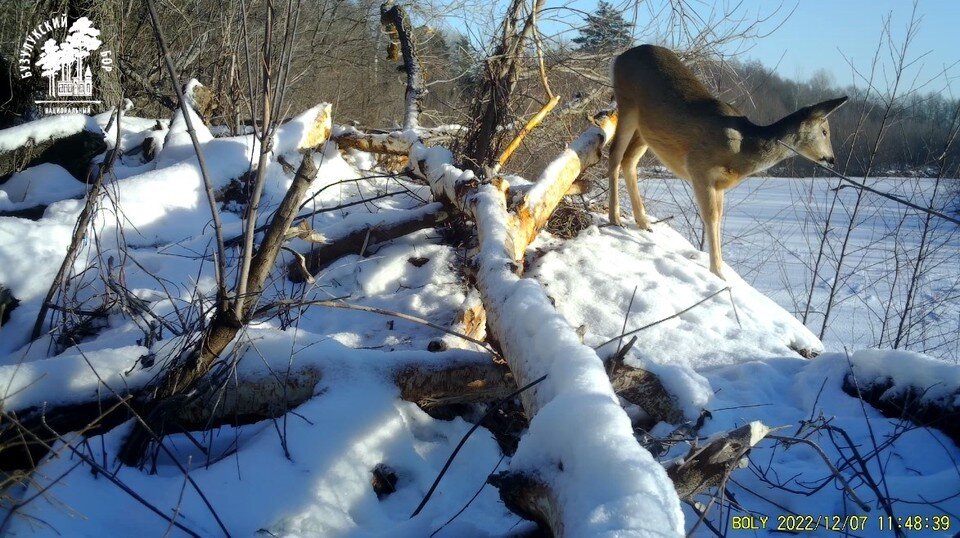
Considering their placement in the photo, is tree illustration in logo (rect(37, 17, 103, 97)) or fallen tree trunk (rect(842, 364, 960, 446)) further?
tree illustration in logo (rect(37, 17, 103, 97))

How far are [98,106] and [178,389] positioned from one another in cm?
767

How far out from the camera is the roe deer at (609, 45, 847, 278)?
5.66m

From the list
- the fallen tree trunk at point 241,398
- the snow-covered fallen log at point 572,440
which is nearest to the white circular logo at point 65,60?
the fallen tree trunk at point 241,398

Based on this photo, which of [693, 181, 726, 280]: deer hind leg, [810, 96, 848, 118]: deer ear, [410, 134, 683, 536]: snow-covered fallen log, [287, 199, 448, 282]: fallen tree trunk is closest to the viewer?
[410, 134, 683, 536]: snow-covered fallen log

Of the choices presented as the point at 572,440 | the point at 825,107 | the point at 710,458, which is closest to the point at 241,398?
the point at 572,440

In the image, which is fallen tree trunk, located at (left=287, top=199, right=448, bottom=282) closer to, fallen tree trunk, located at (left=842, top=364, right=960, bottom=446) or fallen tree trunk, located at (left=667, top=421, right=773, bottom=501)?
fallen tree trunk, located at (left=842, top=364, right=960, bottom=446)

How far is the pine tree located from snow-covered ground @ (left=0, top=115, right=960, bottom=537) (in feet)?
7.51

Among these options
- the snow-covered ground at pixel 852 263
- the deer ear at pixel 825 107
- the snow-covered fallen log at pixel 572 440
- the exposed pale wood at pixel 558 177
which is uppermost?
the deer ear at pixel 825 107

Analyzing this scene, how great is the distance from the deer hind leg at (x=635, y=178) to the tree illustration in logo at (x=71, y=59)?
6831mm

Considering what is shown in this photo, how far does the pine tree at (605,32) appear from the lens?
6.73 m

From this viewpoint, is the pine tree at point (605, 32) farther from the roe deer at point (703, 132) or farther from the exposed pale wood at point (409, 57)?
the exposed pale wood at point (409, 57)

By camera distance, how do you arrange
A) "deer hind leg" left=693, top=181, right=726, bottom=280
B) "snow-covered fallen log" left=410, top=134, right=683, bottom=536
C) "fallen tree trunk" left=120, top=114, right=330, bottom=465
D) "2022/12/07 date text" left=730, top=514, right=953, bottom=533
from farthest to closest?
"deer hind leg" left=693, top=181, right=726, bottom=280 < "2022/12/07 date text" left=730, top=514, right=953, bottom=533 < "fallen tree trunk" left=120, top=114, right=330, bottom=465 < "snow-covered fallen log" left=410, top=134, right=683, bottom=536

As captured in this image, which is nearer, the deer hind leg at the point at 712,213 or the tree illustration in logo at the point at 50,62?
the deer hind leg at the point at 712,213

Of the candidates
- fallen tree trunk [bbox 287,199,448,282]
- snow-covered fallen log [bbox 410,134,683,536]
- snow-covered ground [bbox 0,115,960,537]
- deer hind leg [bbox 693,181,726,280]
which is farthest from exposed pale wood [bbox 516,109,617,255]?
snow-covered fallen log [bbox 410,134,683,536]
